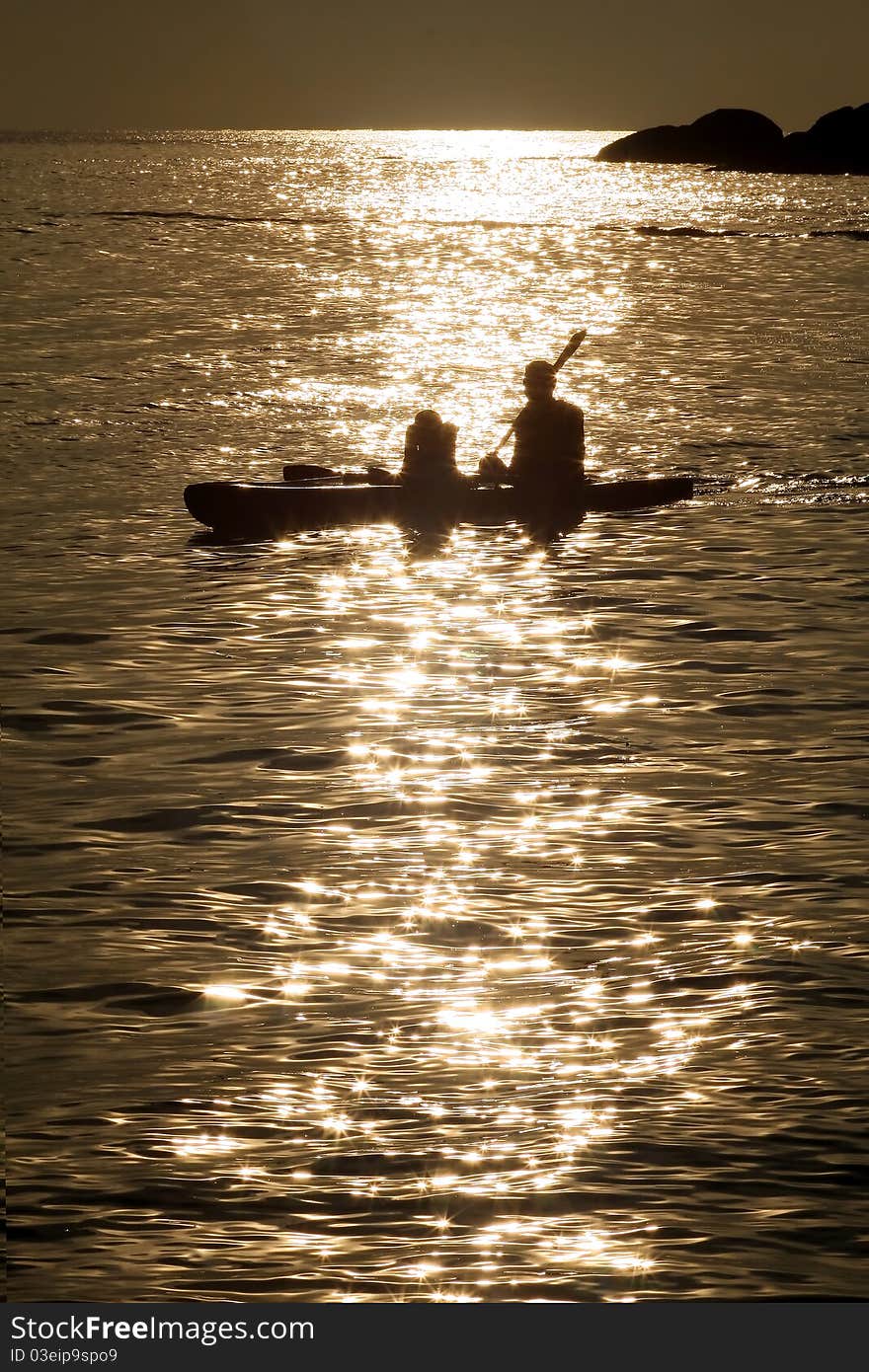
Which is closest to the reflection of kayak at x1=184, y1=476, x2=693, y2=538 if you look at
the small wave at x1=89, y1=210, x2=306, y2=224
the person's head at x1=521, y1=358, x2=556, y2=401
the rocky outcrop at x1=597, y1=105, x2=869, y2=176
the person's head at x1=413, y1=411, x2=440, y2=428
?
the person's head at x1=413, y1=411, x2=440, y2=428

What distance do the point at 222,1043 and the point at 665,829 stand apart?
3.55 metres

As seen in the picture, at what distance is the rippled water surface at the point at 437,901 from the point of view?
7027mm

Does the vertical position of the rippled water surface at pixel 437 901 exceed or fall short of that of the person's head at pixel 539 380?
it falls short

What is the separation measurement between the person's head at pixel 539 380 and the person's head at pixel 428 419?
3.76 ft

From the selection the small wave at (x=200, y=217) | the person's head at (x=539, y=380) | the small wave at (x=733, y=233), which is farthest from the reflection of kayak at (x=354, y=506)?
the small wave at (x=200, y=217)

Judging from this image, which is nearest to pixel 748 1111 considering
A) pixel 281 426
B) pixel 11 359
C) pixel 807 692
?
pixel 807 692

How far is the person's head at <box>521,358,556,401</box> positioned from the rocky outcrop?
12773 cm

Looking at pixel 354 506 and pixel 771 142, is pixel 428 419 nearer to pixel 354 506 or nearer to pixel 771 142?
pixel 354 506

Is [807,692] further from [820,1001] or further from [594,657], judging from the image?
[820,1001]

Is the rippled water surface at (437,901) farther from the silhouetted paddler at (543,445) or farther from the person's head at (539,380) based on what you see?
the person's head at (539,380)

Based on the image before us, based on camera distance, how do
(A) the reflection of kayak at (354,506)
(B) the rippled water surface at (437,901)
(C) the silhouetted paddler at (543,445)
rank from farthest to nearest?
(C) the silhouetted paddler at (543,445) → (A) the reflection of kayak at (354,506) → (B) the rippled water surface at (437,901)

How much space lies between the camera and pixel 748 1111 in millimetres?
7777

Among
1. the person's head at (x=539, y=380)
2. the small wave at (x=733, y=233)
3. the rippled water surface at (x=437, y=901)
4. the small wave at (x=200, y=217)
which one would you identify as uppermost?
the small wave at (x=200, y=217)

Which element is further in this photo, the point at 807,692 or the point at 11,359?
the point at 11,359
